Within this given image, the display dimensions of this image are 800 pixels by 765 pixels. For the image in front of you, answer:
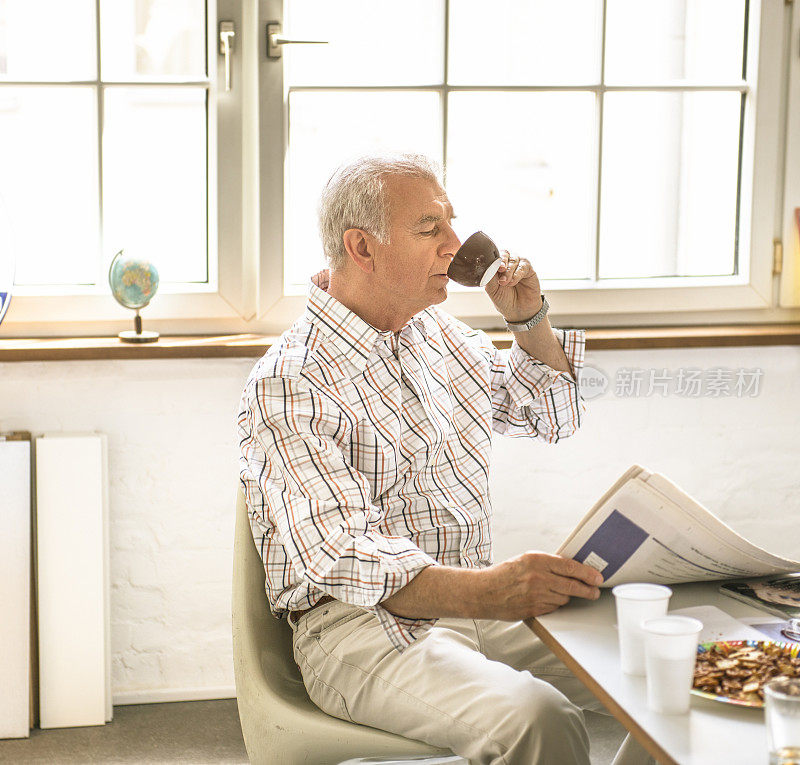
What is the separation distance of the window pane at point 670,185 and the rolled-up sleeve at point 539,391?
898 mm

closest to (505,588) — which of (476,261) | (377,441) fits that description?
(377,441)

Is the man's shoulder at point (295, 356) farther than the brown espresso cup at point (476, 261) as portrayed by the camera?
No

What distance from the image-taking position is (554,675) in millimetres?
1801

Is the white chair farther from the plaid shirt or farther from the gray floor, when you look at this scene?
the gray floor

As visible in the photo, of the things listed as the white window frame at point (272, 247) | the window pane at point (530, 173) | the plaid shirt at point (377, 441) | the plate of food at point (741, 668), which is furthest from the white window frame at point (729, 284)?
the plate of food at point (741, 668)

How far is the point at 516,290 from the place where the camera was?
78.7 inches

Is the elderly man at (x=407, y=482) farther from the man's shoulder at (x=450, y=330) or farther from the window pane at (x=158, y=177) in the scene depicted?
the window pane at (x=158, y=177)

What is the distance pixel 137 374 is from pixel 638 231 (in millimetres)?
1418

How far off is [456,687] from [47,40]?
1.96 meters

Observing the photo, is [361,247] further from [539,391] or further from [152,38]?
[152,38]

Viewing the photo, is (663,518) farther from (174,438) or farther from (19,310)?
(19,310)

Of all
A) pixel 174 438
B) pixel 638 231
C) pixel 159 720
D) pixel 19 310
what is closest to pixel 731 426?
pixel 638 231

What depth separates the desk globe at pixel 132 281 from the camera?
2.52m

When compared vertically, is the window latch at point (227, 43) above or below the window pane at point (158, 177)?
above
